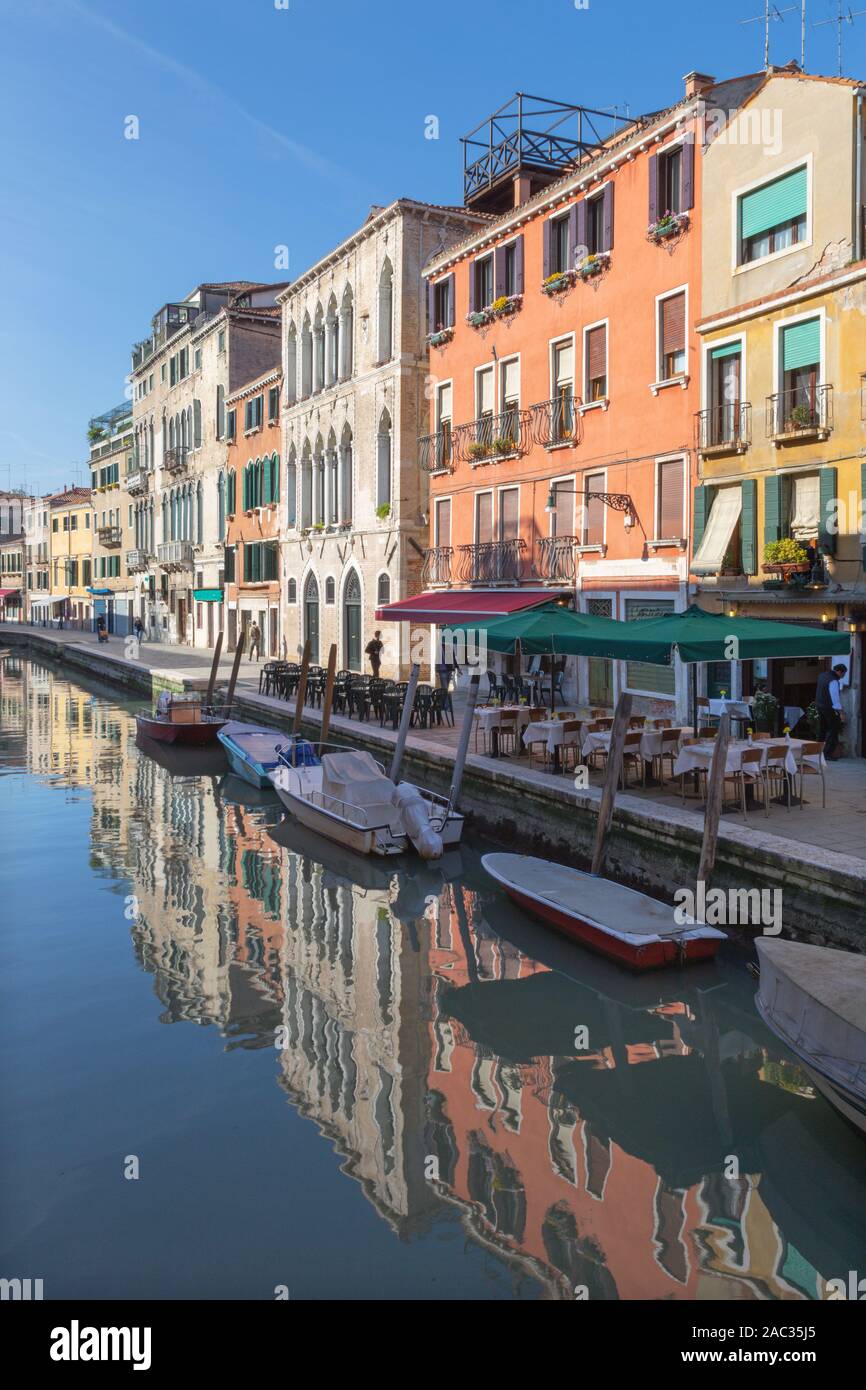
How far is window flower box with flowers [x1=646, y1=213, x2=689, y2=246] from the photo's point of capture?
18.2 meters

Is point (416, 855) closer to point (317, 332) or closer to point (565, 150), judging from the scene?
point (565, 150)

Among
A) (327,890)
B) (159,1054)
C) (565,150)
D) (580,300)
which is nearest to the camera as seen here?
(159,1054)

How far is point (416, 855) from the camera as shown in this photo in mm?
14516

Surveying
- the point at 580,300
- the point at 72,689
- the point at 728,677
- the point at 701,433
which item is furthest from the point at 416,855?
the point at 72,689

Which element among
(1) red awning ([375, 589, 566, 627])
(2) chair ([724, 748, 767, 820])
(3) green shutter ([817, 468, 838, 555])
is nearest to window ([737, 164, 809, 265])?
(3) green shutter ([817, 468, 838, 555])

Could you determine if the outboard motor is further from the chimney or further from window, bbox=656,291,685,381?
the chimney

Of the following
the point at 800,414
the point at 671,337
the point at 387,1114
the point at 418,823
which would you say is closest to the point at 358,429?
the point at 671,337

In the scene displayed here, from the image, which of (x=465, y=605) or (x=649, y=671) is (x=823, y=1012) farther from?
(x=465, y=605)

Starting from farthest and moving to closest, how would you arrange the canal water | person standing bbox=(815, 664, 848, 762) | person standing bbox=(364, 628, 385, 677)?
person standing bbox=(364, 628, 385, 677) → person standing bbox=(815, 664, 848, 762) → the canal water

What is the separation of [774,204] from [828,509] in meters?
5.02

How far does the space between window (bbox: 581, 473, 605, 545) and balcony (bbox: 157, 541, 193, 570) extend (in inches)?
1194

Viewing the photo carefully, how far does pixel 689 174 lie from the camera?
18.0m

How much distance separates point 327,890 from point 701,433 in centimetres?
1002
